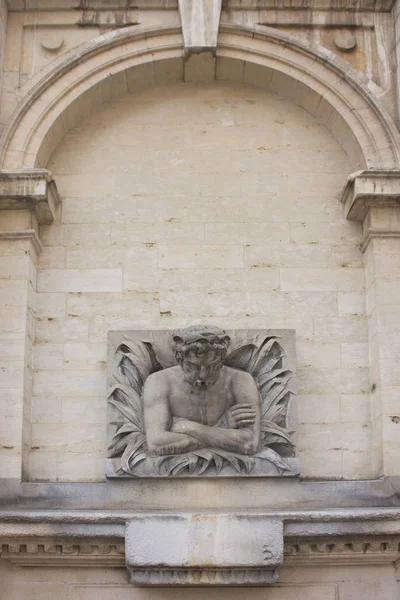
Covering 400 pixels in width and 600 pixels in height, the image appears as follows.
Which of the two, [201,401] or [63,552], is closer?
[63,552]

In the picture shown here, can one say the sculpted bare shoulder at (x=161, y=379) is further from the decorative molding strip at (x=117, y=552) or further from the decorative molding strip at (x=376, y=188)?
the decorative molding strip at (x=376, y=188)

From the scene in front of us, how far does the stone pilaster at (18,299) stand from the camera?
8.12 metres

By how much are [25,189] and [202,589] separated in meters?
3.29

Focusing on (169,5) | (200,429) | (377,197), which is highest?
(169,5)

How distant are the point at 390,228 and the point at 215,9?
2320 mm

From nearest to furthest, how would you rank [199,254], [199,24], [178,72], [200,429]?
[200,429] → [199,254] → [199,24] → [178,72]

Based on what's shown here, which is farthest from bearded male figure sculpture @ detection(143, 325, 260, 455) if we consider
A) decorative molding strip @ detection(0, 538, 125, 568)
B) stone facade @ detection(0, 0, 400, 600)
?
decorative molding strip @ detection(0, 538, 125, 568)

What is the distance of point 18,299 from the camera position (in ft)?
27.7

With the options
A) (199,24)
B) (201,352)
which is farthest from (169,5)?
(201,352)

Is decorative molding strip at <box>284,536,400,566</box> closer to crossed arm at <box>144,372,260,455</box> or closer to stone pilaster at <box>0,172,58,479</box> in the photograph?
crossed arm at <box>144,372,260,455</box>

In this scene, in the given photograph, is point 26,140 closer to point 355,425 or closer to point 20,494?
point 20,494

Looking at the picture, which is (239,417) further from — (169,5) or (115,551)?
(169,5)

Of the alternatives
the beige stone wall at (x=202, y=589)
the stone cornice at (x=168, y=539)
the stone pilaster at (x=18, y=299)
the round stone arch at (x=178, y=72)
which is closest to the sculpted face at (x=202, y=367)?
the stone cornice at (x=168, y=539)

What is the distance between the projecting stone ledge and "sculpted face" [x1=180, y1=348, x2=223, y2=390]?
1.00 meters
